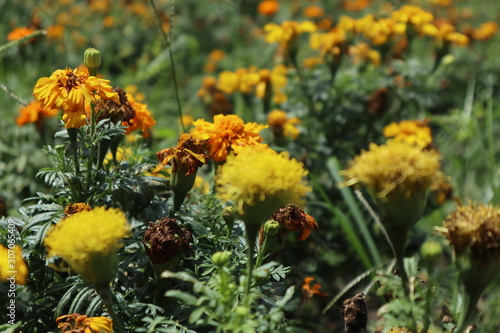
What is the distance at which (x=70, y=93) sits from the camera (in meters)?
1.29

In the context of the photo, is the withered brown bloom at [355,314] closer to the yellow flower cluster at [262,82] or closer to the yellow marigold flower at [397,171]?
the yellow marigold flower at [397,171]

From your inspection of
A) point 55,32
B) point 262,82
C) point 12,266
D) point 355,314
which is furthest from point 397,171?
point 55,32

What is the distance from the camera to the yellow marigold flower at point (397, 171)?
114cm

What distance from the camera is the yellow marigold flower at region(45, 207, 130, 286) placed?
1.04 metres

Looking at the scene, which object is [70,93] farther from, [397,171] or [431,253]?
[431,253]

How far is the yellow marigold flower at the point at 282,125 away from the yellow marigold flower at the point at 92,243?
4.33 feet

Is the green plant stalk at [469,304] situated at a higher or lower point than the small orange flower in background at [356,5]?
A: lower

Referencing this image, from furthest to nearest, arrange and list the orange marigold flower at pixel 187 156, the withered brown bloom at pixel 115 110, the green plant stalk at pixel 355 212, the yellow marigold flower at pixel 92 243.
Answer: the green plant stalk at pixel 355 212, the withered brown bloom at pixel 115 110, the orange marigold flower at pixel 187 156, the yellow marigold flower at pixel 92 243

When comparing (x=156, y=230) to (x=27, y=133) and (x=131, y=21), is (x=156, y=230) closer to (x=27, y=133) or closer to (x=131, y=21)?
(x=27, y=133)

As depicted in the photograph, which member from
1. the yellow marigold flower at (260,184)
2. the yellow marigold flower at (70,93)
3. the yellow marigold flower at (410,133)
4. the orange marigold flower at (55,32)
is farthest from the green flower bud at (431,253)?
the orange marigold flower at (55,32)

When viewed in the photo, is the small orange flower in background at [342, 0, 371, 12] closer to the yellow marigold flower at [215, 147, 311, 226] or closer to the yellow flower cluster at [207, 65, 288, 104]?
the yellow flower cluster at [207, 65, 288, 104]

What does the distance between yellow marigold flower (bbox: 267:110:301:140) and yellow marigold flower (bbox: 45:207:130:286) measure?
1.32 meters

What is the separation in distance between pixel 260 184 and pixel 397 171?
0.92 feet

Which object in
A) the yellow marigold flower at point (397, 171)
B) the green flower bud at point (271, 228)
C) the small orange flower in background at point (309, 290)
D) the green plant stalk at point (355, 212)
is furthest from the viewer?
the green plant stalk at point (355, 212)
